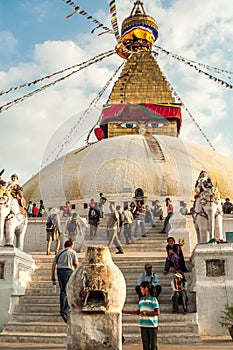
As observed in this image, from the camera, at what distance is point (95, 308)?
4.92 m

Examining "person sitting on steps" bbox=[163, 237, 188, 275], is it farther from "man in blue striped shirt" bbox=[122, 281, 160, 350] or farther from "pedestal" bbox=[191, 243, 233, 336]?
"man in blue striped shirt" bbox=[122, 281, 160, 350]

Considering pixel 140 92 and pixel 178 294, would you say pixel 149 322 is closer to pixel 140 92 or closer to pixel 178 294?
pixel 178 294

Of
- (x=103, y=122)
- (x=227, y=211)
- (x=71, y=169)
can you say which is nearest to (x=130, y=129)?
(x=103, y=122)

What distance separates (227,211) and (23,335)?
12351mm

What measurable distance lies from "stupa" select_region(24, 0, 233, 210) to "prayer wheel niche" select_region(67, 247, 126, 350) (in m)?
12.2

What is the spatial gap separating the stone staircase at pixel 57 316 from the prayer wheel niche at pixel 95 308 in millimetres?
2225

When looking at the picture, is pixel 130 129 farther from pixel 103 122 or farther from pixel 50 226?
pixel 50 226

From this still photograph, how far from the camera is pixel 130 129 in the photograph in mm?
32031

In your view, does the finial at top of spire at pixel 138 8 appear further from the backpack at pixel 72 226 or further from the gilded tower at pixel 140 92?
the backpack at pixel 72 226

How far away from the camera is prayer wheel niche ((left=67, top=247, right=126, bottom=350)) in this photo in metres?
4.89

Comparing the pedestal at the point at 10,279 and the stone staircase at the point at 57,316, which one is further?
the pedestal at the point at 10,279

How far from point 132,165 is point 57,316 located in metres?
15.3

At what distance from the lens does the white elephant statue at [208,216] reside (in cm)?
1034

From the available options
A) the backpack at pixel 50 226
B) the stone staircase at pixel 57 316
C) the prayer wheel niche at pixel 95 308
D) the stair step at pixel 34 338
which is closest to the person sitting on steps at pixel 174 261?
the stone staircase at pixel 57 316
